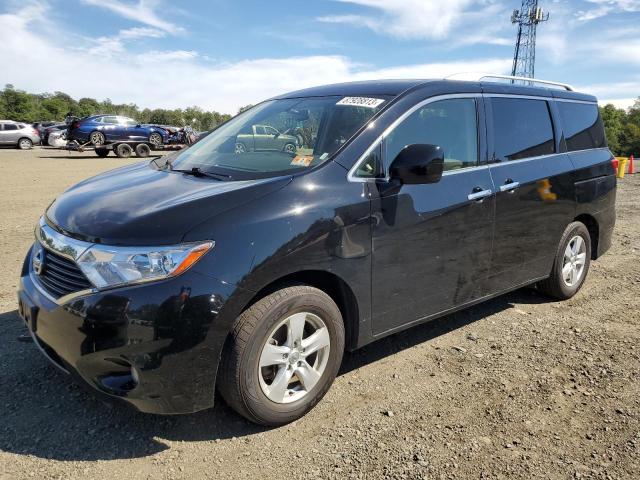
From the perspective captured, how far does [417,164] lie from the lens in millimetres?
2949

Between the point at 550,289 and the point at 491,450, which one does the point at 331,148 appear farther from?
the point at 550,289

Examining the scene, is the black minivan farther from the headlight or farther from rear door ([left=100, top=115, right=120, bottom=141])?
rear door ([left=100, top=115, right=120, bottom=141])

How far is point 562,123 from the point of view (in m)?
4.63

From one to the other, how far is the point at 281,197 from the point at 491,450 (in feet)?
5.68

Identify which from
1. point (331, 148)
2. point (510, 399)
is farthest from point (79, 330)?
point (510, 399)

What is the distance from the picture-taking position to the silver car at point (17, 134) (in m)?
30.6

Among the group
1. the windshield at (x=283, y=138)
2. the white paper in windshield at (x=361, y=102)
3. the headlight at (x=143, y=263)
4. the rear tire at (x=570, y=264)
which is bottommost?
the rear tire at (x=570, y=264)

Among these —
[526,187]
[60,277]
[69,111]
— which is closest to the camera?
[60,277]

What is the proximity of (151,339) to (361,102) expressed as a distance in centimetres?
202

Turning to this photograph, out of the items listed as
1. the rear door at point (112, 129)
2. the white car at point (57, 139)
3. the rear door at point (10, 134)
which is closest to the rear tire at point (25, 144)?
the rear door at point (10, 134)

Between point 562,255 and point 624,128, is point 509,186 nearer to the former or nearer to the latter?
point 562,255

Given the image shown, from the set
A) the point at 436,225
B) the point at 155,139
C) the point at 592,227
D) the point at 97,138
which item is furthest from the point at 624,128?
the point at 436,225

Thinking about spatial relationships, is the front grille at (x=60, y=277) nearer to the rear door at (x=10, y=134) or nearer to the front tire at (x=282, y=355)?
the front tire at (x=282, y=355)

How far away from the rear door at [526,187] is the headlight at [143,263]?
2.39 meters
